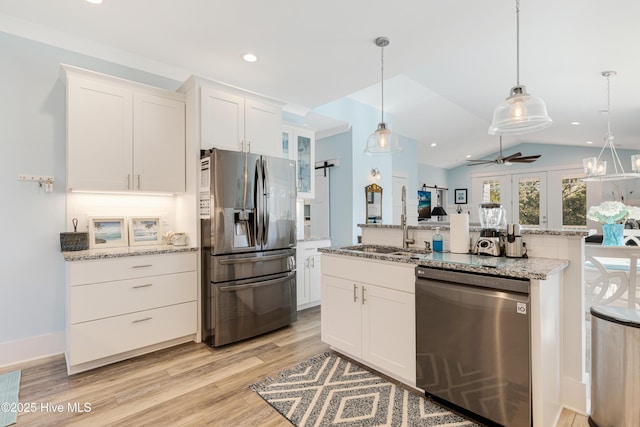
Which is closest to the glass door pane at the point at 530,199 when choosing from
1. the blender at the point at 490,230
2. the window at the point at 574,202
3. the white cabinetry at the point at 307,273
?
the window at the point at 574,202

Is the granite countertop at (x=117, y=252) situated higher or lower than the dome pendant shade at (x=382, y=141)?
lower

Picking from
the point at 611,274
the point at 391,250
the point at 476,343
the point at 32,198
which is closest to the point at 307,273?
the point at 391,250

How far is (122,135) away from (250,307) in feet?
6.39

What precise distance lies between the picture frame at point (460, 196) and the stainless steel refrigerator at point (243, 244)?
804cm

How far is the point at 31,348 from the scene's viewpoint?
102 inches

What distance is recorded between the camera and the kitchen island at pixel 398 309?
1.57 metres

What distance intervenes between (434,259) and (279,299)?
1818mm

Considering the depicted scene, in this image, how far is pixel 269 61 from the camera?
9.82 ft

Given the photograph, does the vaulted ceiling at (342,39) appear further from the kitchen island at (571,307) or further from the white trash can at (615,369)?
the white trash can at (615,369)

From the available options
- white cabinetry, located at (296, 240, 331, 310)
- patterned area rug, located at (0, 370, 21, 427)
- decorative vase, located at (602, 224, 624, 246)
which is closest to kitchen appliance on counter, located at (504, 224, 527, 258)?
decorative vase, located at (602, 224, 624, 246)

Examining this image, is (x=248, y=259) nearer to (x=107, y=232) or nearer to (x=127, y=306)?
(x=127, y=306)

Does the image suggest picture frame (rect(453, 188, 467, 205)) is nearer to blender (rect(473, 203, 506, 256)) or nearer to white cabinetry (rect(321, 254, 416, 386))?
blender (rect(473, 203, 506, 256))

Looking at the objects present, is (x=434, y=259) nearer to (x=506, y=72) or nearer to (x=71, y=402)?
(x=71, y=402)

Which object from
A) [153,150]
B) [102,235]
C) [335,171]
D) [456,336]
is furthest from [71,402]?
[335,171]
